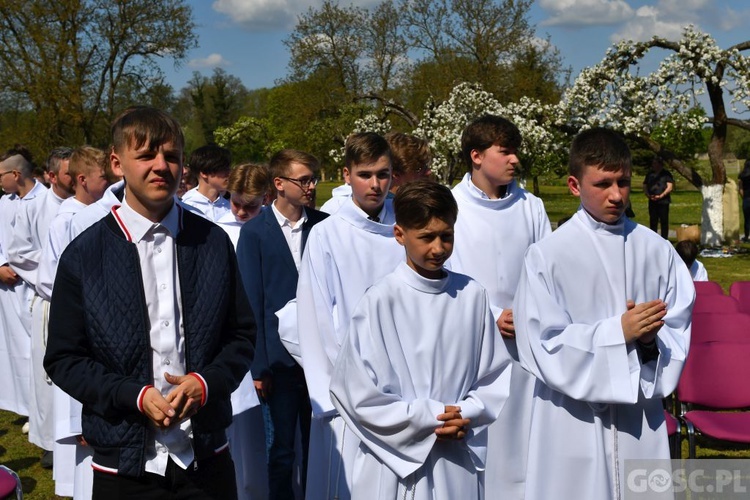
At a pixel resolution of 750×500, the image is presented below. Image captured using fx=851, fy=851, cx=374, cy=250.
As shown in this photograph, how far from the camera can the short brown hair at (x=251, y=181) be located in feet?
20.2

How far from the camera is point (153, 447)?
3033 mm

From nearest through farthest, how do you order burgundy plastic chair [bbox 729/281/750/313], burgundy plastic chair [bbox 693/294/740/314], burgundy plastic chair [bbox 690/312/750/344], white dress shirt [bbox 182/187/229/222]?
burgundy plastic chair [bbox 690/312/750/344], burgundy plastic chair [bbox 693/294/740/314], white dress shirt [bbox 182/187/229/222], burgundy plastic chair [bbox 729/281/750/313]

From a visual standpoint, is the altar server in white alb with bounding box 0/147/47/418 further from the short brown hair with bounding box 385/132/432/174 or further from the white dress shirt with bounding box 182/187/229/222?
the short brown hair with bounding box 385/132/432/174

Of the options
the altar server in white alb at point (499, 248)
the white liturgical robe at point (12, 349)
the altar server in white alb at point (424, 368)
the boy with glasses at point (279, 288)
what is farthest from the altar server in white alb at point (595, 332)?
the white liturgical robe at point (12, 349)

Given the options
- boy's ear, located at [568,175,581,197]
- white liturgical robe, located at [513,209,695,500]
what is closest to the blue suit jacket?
white liturgical robe, located at [513,209,695,500]

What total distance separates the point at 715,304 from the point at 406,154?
311cm

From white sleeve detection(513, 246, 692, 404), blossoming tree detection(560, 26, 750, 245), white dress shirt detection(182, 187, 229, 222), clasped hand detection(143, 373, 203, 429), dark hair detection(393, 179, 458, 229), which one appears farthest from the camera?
blossoming tree detection(560, 26, 750, 245)

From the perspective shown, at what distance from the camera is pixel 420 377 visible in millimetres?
3578

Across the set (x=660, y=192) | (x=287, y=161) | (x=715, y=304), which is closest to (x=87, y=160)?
(x=287, y=161)

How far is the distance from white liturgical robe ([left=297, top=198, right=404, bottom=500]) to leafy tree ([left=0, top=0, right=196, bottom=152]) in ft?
82.8

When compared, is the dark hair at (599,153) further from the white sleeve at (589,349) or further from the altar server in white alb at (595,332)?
the white sleeve at (589,349)

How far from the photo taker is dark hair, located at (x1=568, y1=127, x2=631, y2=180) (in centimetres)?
402

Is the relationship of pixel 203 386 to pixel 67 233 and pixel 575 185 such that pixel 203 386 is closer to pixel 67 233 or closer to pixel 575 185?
pixel 575 185

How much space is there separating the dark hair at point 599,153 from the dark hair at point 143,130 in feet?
6.42
